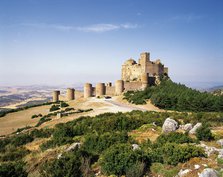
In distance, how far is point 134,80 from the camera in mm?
56344

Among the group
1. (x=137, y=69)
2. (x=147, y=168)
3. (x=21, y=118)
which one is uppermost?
(x=137, y=69)

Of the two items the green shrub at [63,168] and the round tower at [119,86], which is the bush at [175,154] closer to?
the green shrub at [63,168]

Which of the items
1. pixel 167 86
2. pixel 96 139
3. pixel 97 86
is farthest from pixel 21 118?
pixel 96 139

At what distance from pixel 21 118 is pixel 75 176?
114ft

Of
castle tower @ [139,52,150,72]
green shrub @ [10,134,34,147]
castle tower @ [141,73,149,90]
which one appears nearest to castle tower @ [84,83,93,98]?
castle tower @ [141,73,149,90]

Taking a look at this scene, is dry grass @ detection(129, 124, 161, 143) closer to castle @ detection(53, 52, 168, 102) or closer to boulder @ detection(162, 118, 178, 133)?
boulder @ detection(162, 118, 178, 133)

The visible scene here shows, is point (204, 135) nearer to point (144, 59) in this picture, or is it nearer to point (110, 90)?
point (144, 59)

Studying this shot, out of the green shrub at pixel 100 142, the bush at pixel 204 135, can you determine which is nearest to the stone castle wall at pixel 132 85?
the bush at pixel 204 135

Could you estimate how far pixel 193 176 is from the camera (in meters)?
7.92

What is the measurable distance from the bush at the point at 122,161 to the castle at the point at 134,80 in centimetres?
4173

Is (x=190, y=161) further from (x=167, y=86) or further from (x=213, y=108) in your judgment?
(x=167, y=86)

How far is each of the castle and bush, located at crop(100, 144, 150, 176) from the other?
1643 inches

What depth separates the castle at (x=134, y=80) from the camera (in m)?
52.5

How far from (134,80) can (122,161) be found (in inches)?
1883
